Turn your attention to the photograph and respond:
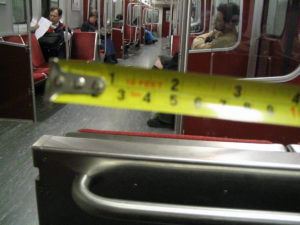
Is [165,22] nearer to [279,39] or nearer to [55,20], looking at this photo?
[55,20]

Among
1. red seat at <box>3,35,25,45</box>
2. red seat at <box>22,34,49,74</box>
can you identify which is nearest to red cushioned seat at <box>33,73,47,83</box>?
red seat at <box>22,34,49,74</box>

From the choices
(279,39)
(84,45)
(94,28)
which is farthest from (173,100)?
(94,28)

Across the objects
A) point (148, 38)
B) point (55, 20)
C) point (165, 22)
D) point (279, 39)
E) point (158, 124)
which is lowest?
point (158, 124)

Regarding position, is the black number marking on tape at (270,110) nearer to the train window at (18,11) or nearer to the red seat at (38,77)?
the red seat at (38,77)

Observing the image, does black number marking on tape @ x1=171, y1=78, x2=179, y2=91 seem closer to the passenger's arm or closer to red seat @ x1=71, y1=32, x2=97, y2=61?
the passenger's arm

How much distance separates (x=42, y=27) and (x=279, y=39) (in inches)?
166

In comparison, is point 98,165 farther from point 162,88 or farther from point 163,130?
point 163,130

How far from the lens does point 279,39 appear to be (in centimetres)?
220

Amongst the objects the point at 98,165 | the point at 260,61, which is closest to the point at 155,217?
the point at 98,165

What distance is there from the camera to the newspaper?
5184 millimetres

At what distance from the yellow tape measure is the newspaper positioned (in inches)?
199

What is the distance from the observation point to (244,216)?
0.65 m

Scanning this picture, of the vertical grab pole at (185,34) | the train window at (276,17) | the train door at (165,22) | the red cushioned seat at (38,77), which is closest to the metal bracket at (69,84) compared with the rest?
the vertical grab pole at (185,34)

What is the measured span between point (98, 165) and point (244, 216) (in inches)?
13.7
